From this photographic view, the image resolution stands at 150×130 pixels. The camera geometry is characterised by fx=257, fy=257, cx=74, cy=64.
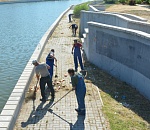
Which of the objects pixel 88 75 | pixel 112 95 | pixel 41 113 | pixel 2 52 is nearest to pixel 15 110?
pixel 41 113

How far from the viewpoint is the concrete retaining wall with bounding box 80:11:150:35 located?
1144cm

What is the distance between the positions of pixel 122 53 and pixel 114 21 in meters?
4.76

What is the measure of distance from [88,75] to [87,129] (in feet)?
14.1

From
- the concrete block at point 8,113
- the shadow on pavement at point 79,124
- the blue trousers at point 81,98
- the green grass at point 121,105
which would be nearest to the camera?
the concrete block at point 8,113

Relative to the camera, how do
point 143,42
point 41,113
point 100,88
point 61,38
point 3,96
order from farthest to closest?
point 61,38 → point 3,96 → point 100,88 → point 143,42 → point 41,113

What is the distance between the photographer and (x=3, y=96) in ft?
34.8

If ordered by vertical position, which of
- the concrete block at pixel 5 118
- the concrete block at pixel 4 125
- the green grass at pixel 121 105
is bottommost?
the green grass at pixel 121 105

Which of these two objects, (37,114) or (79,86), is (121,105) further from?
(37,114)

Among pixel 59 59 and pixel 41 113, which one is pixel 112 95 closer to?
pixel 41 113

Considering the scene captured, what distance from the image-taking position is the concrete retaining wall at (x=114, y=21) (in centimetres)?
1144

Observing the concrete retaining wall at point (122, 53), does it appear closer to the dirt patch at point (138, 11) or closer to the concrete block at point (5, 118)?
the concrete block at point (5, 118)

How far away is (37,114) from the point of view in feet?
24.6

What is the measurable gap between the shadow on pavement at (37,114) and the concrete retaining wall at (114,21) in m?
5.74

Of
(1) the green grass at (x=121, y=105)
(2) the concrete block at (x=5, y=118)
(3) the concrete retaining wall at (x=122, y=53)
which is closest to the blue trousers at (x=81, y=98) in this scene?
(1) the green grass at (x=121, y=105)
